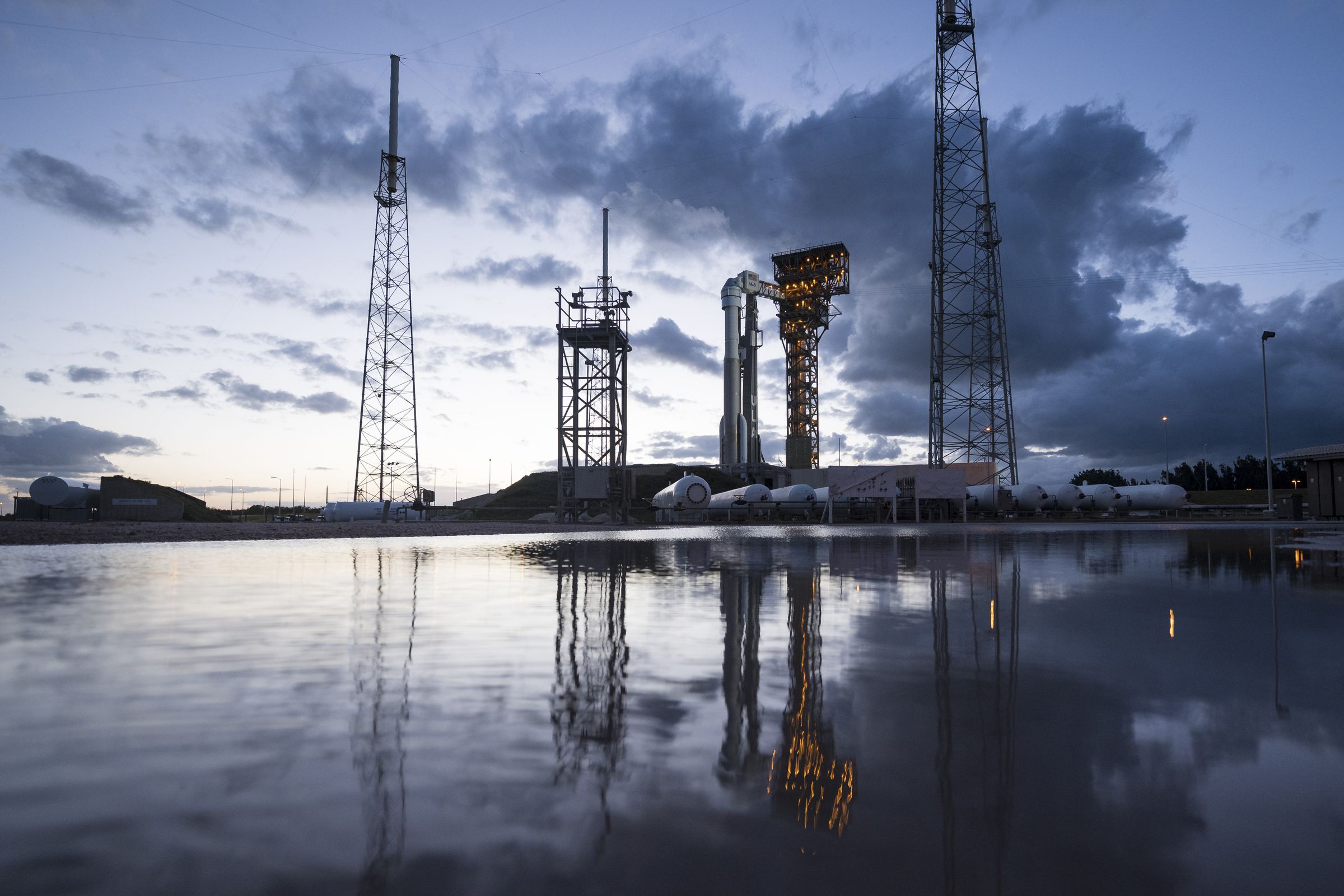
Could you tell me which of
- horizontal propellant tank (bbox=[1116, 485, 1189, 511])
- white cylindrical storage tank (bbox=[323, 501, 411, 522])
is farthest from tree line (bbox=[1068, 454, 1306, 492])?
white cylindrical storage tank (bbox=[323, 501, 411, 522])

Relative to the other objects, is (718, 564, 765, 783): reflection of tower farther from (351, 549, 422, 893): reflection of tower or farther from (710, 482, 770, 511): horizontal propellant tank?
(710, 482, 770, 511): horizontal propellant tank

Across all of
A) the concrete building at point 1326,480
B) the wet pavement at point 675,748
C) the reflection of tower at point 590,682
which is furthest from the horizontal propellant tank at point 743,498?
the wet pavement at point 675,748

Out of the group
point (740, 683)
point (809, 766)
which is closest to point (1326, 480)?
point (740, 683)

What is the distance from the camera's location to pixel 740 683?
189 inches

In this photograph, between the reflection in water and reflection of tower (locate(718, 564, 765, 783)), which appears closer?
the reflection in water

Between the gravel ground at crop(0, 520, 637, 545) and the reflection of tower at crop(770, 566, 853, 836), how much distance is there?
26469mm

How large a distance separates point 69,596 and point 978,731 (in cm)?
1101

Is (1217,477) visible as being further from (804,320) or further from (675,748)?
(675,748)

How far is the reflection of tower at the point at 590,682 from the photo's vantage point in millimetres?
3383

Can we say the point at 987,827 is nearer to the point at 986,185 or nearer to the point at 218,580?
the point at 218,580

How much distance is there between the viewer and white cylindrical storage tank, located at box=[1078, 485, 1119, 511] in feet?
214

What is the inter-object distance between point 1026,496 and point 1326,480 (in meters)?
19.3

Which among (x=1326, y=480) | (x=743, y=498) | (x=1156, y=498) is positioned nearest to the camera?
(x=1326, y=480)

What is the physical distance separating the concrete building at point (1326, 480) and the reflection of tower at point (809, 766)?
63.9 metres
